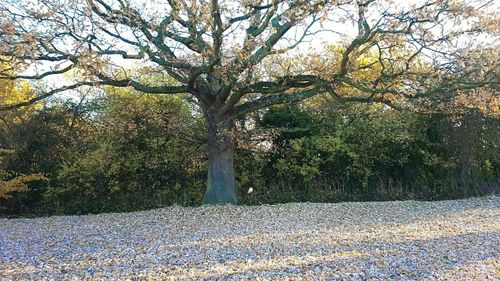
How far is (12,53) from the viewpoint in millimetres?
6207

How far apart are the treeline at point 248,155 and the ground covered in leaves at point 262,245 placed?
86.1 inches

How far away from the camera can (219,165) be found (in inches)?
367

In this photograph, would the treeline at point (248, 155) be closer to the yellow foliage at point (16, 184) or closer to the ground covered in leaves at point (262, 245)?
the yellow foliage at point (16, 184)

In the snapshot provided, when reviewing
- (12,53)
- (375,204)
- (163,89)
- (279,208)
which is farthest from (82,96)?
(375,204)

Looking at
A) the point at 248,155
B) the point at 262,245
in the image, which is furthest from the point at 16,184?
the point at 262,245

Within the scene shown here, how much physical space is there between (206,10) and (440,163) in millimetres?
7649

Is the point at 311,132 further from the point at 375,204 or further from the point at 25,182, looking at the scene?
the point at 25,182

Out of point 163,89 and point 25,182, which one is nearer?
point 163,89

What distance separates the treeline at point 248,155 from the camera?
34.8ft

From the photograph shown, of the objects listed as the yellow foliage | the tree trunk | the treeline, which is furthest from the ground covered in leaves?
the treeline

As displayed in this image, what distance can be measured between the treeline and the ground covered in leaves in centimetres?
219

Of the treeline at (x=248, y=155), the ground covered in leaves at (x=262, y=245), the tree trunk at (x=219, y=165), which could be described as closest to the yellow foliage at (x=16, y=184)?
the treeline at (x=248, y=155)

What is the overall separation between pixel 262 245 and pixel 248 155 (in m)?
5.97

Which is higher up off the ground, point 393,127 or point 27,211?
point 393,127
